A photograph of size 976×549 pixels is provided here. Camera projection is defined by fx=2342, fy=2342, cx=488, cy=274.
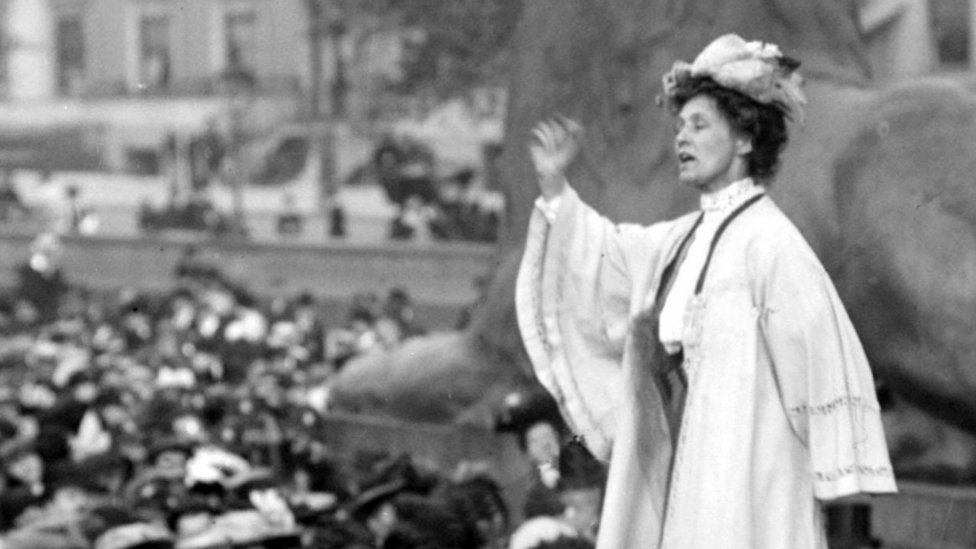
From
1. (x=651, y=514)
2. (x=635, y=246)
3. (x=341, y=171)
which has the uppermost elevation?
(x=635, y=246)

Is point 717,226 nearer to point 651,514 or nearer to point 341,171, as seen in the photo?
point 651,514

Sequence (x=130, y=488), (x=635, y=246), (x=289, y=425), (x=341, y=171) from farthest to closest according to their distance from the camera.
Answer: (x=341, y=171), (x=289, y=425), (x=130, y=488), (x=635, y=246)

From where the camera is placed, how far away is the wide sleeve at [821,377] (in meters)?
5.64

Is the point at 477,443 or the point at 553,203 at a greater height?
the point at 553,203

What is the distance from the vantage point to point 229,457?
458 inches

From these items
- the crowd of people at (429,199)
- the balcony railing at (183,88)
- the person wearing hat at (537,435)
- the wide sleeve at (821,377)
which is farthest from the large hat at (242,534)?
the balcony railing at (183,88)

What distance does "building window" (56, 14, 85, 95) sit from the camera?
41.9 meters

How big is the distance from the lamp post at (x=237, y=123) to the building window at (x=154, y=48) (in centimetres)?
125

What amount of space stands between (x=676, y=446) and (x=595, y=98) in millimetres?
5992

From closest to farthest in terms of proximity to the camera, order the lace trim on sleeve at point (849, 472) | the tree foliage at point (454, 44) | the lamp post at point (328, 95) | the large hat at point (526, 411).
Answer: the lace trim on sleeve at point (849, 472) → the large hat at point (526, 411) → the tree foliage at point (454, 44) → the lamp post at point (328, 95)

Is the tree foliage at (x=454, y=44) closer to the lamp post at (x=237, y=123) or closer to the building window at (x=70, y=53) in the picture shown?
the lamp post at (x=237, y=123)

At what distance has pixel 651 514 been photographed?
6.04 m

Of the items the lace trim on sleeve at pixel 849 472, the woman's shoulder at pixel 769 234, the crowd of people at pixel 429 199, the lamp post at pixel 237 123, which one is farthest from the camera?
the lamp post at pixel 237 123

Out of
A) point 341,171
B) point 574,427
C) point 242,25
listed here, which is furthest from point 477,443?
point 242,25
